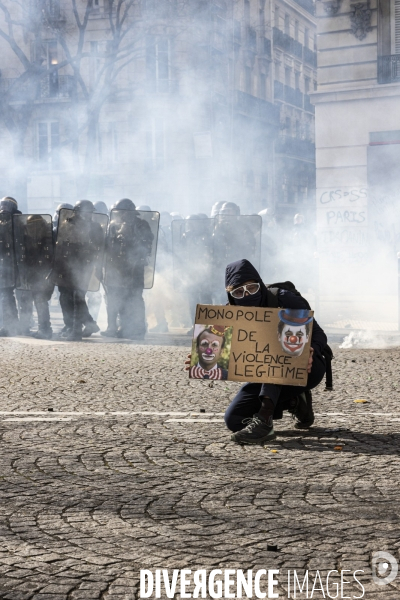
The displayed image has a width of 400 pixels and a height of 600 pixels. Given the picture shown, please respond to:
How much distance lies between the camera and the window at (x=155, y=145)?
3262 cm

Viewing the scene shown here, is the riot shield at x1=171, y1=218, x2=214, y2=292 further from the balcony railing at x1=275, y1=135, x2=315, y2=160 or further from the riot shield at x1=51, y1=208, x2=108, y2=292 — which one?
the balcony railing at x1=275, y1=135, x2=315, y2=160

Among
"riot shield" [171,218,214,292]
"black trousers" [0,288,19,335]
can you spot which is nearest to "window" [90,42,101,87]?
"riot shield" [171,218,214,292]

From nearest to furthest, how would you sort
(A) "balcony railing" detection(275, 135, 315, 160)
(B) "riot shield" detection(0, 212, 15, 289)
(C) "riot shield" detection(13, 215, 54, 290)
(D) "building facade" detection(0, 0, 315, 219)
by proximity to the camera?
(C) "riot shield" detection(13, 215, 54, 290) → (B) "riot shield" detection(0, 212, 15, 289) → (D) "building facade" detection(0, 0, 315, 219) → (A) "balcony railing" detection(275, 135, 315, 160)

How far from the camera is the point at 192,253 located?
43.8ft

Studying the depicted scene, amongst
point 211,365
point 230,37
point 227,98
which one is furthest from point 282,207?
point 211,365

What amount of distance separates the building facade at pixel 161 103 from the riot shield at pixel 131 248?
9.07m

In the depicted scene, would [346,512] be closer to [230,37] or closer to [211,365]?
[211,365]

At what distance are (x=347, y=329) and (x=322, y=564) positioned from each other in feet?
32.3

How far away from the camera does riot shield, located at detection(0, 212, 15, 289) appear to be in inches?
506

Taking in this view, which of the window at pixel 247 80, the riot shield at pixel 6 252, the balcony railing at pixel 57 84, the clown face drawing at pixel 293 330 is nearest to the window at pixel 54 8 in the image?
the balcony railing at pixel 57 84

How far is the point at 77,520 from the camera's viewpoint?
155 inches

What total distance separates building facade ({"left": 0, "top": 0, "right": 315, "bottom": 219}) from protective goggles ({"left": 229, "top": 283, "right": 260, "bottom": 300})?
15.5 metres

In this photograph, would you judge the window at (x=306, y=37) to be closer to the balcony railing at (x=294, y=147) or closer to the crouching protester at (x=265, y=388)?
the balcony railing at (x=294, y=147)

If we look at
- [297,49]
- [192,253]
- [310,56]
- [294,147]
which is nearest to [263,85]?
[297,49]
